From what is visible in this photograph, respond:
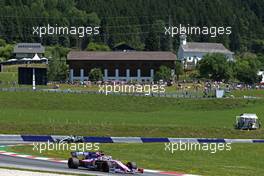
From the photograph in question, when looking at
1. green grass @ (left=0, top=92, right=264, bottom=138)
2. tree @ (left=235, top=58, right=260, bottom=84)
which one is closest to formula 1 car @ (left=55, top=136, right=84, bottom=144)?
green grass @ (left=0, top=92, right=264, bottom=138)

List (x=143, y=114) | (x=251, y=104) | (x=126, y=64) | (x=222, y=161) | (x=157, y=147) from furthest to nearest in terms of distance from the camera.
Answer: (x=126, y=64)
(x=251, y=104)
(x=143, y=114)
(x=157, y=147)
(x=222, y=161)

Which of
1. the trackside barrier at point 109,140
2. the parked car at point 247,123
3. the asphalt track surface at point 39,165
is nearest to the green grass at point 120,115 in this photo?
the parked car at point 247,123

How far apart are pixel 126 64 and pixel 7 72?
2566 cm

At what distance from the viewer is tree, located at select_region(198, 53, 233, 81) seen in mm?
137250

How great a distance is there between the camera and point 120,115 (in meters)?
77.5

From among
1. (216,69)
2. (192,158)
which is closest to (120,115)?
(192,158)

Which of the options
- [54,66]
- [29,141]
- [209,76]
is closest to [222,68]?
[209,76]

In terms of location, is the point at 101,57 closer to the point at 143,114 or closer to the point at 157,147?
the point at 143,114

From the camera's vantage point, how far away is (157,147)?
45.8m

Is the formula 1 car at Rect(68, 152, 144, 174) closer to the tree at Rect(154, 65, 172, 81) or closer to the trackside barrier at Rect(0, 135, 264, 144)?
the trackside barrier at Rect(0, 135, 264, 144)

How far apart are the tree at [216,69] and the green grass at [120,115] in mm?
46442

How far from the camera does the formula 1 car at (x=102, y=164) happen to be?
3125 centimetres

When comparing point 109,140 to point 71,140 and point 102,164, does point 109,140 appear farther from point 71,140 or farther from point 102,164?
point 102,164

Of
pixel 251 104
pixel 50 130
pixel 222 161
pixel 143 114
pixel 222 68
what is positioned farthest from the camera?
pixel 222 68
